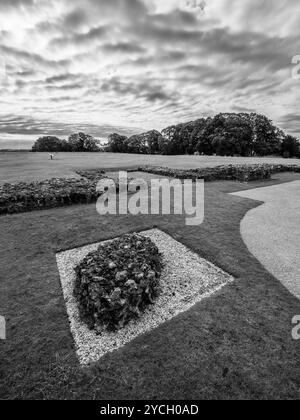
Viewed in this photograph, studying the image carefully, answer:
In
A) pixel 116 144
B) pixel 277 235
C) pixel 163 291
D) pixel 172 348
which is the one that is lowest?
pixel 172 348

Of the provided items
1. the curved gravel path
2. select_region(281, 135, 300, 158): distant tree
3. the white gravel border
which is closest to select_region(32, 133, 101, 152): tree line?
select_region(281, 135, 300, 158): distant tree

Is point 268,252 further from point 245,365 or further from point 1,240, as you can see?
point 1,240

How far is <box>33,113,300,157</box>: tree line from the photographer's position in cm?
6297

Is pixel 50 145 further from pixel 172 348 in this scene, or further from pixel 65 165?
pixel 172 348

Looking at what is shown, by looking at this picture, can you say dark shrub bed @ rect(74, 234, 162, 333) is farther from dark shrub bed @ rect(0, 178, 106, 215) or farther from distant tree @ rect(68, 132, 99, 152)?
distant tree @ rect(68, 132, 99, 152)

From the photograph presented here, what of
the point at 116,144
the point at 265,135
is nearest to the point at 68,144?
the point at 116,144

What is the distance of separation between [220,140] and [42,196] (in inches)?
2279

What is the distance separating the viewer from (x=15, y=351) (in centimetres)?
425

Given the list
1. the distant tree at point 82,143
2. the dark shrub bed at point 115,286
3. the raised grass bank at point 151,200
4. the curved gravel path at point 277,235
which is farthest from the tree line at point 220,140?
the dark shrub bed at point 115,286

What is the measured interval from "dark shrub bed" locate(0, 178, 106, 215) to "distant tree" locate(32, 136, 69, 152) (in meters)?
72.0

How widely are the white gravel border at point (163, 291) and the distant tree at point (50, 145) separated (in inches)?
3158

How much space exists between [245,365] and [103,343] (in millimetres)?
2567

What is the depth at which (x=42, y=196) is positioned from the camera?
12148 millimetres

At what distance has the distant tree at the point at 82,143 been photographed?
84.1m
